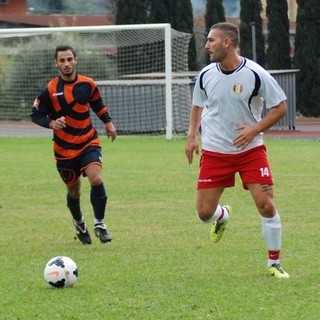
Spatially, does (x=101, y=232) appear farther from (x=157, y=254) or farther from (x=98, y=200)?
(x=157, y=254)

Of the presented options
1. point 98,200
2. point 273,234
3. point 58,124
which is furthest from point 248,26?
point 273,234

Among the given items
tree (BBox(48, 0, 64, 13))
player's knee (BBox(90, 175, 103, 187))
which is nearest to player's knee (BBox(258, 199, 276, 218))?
player's knee (BBox(90, 175, 103, 187))

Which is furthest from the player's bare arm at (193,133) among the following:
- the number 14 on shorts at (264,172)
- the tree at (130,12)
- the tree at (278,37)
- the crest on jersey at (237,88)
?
the tree at (278,37)

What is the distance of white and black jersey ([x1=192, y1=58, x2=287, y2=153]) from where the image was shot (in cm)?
916

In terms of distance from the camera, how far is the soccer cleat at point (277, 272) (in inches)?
354

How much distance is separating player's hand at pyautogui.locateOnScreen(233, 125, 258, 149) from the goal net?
1967cm

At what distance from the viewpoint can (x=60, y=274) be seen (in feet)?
28.5

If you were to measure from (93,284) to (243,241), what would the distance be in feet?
9.31

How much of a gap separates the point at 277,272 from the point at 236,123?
1.28 meters

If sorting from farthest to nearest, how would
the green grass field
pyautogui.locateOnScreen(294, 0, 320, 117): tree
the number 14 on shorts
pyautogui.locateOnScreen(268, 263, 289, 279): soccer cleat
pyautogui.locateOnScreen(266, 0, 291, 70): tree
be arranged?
pyautogui.locateOnScreen(266, 0, 291, 70): tree
pyautogui.locateOnScreen(294, 0, 320, 117): tree
the number 14 on shorts
pyautogui.locateOnScreen(268, 263, 289, 279): soccer cleat
the green grass field

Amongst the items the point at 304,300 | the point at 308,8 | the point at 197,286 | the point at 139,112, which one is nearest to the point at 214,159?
the point at 197,286

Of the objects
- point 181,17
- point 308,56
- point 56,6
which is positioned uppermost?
point 56,6

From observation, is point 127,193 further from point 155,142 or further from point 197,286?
point 155,142

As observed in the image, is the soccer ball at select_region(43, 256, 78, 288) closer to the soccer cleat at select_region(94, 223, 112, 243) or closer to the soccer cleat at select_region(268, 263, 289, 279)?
the soccer cleat at select_region(268, 263, 289, 279)
